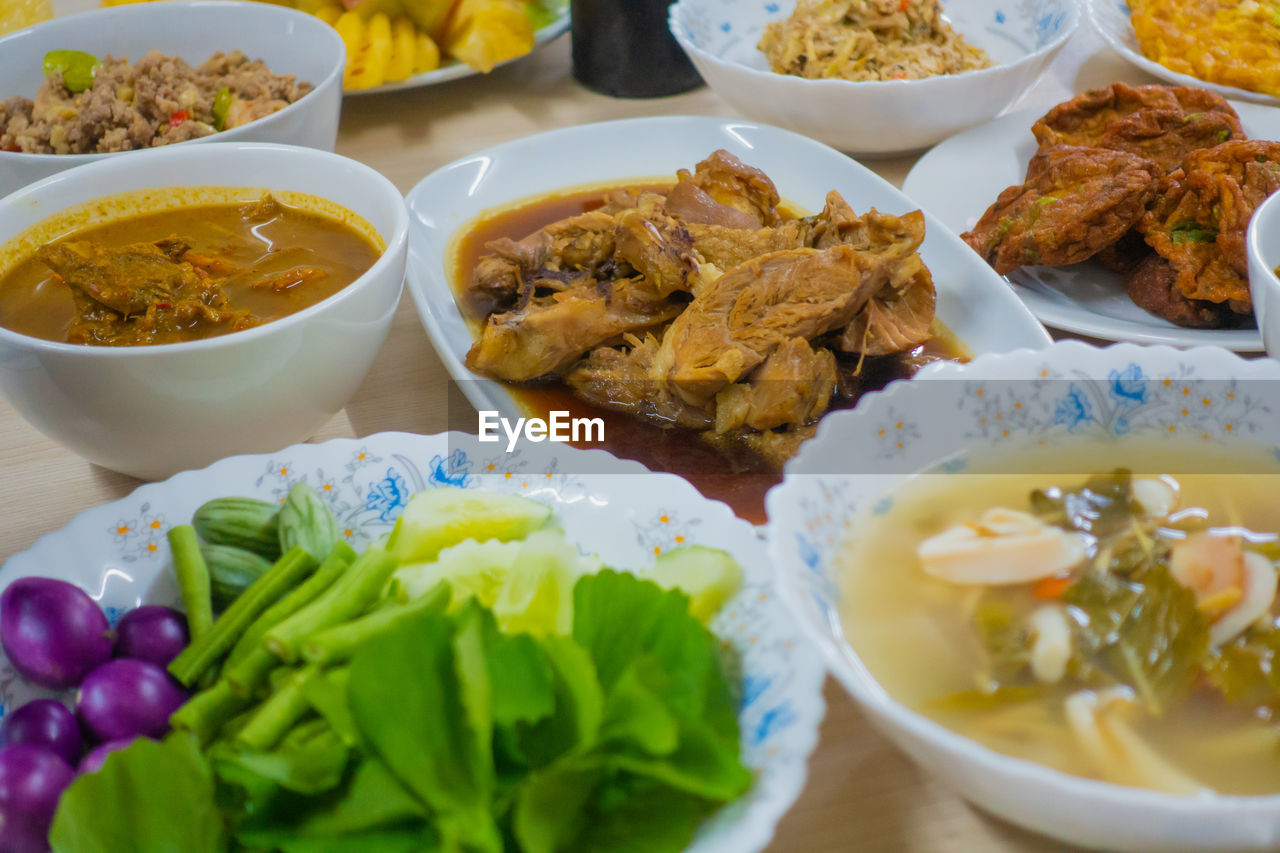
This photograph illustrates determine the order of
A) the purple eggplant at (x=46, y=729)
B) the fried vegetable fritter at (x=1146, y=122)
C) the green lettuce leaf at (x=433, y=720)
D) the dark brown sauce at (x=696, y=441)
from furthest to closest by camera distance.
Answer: the fried vegetable fritter at (x=1146, y=122)
the dark brown sauce at (x=696, y=441)
the purple eggplant at (x=46, y=729)
the green lettuce leaf at (x=433, y=720)

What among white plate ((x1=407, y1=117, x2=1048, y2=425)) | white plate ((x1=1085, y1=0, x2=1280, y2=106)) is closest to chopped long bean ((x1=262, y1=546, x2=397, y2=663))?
white plate ((x1=407, y1=117, x2=1048, y2=425))

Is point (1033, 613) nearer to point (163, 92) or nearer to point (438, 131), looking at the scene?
point (163, 92)

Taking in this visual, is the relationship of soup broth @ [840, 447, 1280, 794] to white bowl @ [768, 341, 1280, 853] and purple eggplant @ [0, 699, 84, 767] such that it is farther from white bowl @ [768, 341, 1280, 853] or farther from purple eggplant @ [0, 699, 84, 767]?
purple eggplant @ [0, 699, 84, 767]

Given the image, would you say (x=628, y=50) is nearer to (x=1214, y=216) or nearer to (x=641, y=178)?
(x=641, y=178)

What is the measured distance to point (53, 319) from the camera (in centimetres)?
119

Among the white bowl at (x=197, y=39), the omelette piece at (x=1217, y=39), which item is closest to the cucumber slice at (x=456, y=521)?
the white bowl at (x=197, y=39)

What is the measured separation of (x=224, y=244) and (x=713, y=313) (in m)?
0.66

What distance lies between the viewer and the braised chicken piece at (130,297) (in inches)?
45.0

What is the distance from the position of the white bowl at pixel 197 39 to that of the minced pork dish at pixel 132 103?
6 centimetres

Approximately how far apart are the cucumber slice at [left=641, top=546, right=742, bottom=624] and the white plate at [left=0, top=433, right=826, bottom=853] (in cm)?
1

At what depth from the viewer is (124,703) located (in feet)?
2.72

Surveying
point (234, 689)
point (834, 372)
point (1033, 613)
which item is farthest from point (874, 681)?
point (834, 372)

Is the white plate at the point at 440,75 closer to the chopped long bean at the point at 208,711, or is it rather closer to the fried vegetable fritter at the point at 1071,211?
the fried vegetable fritter at the point at 1071,211

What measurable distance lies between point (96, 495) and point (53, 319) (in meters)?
0.25
